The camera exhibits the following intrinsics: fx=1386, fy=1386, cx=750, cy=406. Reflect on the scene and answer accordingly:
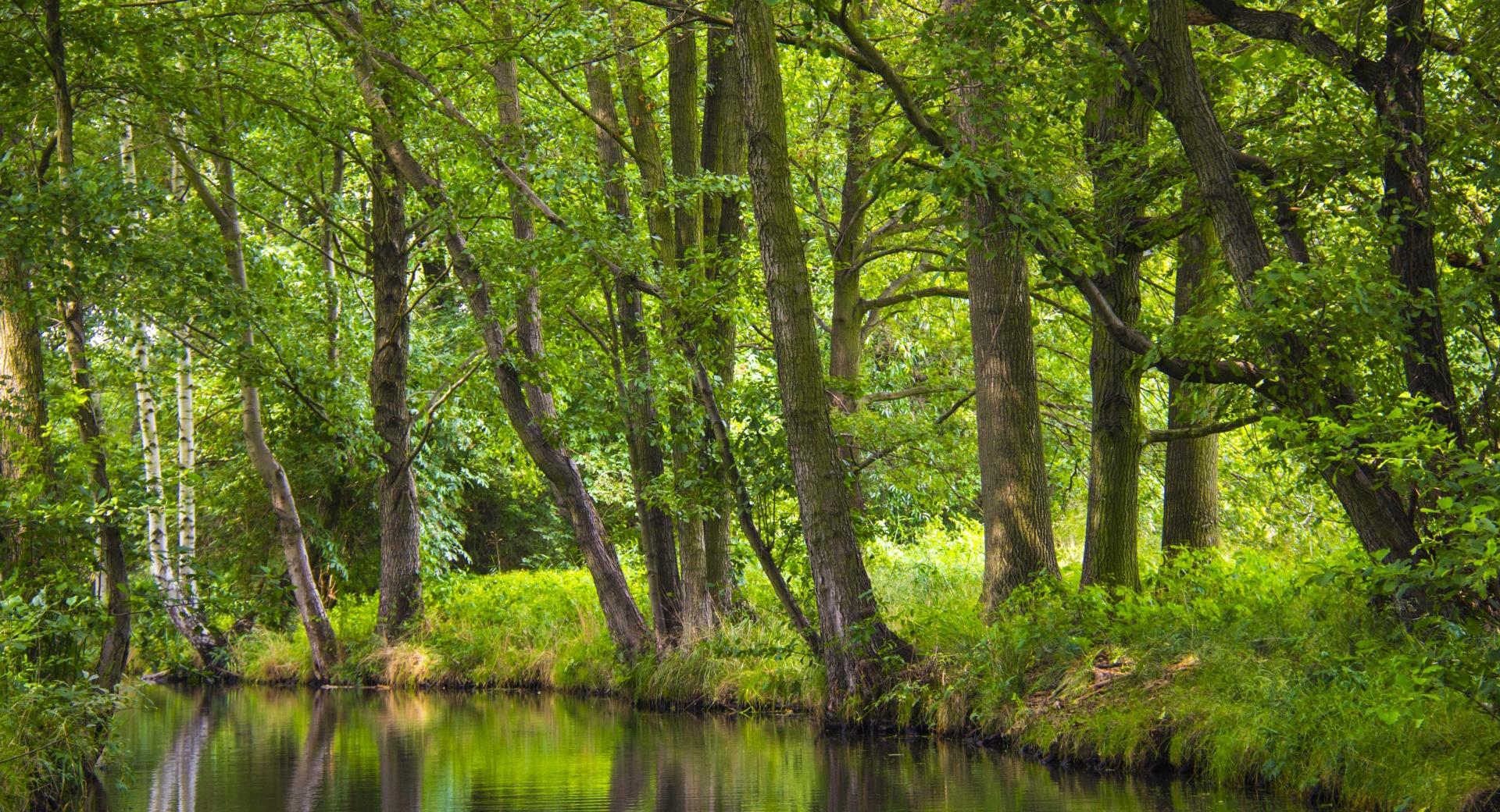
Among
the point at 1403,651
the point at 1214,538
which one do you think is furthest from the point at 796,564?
the point at 1403,651

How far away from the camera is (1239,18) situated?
9141 millimetres

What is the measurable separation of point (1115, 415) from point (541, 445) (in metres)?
7.39

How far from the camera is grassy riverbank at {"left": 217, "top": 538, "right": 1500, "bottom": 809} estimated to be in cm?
733

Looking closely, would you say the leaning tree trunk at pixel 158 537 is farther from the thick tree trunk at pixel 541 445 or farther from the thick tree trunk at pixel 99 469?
the thick tree trunk at pixel 541 445

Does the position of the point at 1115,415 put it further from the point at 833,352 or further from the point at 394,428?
the point at 394,428

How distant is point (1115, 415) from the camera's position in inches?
446

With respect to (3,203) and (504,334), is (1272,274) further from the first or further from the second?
(504,334)

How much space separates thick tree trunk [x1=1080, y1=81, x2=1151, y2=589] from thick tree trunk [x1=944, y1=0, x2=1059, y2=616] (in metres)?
0.52

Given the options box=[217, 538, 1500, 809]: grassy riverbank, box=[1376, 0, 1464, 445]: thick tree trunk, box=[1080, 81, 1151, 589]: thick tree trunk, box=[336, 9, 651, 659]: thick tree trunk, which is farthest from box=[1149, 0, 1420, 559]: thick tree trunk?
box=[336, 9, 651, 659]: thick tree trunk

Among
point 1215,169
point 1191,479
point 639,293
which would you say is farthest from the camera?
point 639,293

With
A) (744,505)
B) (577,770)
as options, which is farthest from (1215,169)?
(577,770)

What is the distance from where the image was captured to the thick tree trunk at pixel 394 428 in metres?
19.7

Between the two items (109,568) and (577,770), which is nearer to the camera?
(109,568)

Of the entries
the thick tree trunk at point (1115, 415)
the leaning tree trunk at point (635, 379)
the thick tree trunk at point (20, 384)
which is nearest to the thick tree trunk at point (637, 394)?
the leaning tree trunk at point (635, 379)
